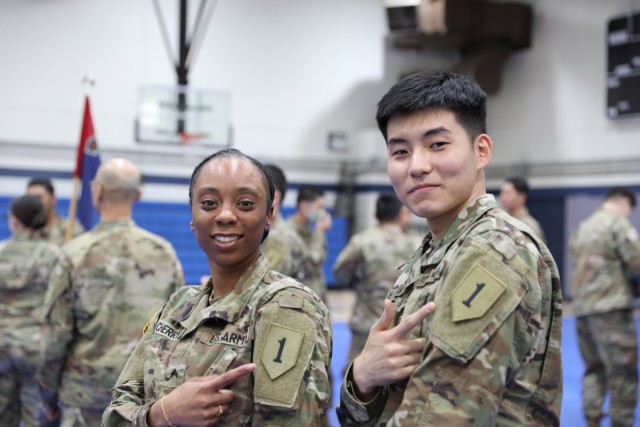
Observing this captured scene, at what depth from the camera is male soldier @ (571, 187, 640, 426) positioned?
5457mm

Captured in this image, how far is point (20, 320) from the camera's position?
431cm

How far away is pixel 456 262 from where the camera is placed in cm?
139

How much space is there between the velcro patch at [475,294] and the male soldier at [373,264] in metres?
4.13

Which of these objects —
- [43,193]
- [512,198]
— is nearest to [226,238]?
[43,193]

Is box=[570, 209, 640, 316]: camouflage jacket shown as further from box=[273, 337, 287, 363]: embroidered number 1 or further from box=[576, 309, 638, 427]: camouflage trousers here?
box=[273, 337, 287, 363]: embroidered number 1

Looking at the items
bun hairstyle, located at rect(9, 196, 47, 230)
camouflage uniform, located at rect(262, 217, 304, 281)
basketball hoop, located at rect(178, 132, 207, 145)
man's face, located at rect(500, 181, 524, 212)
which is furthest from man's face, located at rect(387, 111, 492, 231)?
basketball hoop, located at rect(178, 132, 207, 145)

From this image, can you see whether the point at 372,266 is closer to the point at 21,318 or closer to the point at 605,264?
the point at 605,264

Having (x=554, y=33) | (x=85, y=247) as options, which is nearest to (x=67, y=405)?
(x=85, y=247)

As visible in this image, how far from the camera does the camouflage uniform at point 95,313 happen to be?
10.7 feet

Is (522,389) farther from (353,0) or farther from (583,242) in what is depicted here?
(353,0)

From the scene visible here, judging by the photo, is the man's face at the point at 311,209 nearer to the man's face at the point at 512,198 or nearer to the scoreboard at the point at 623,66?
the man's face at the point at 512,198

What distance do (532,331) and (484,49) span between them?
13324mm

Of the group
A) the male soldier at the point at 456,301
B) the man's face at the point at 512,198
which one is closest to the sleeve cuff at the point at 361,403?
the male soldier at the point at 456,301

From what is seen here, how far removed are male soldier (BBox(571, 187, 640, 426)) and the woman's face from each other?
14.7 feet
